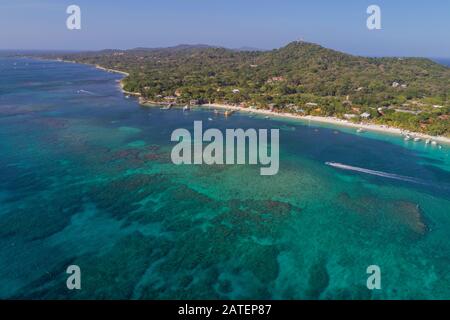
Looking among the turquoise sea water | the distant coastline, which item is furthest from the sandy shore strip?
the turquoise sea water

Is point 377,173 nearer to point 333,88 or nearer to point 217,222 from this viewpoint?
A: point 217,222

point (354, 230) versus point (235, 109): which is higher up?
point (235, 109)

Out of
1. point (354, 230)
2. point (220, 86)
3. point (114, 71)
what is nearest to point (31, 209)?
point (354, 230)

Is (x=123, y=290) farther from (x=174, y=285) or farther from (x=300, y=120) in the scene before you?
(x=300, y=120)

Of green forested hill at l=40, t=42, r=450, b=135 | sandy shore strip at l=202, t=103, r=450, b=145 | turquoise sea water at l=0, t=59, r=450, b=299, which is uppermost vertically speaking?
green forested hill at l=40, t=42, r=450, b=135

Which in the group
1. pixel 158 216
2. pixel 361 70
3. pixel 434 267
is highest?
pixel 361 70

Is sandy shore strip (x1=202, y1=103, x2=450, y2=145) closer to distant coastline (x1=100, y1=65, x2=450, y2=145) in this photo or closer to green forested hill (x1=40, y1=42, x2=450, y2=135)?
distant coastline (x1=100, y1=65, x2=450, y2=145)
